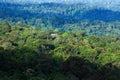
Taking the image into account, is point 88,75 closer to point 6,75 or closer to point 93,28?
point 6,75

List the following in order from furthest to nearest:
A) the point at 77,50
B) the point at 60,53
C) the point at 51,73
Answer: the point at 77,50 < the point at 60,53 < the point at 51,73

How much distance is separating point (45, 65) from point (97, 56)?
11693 mm

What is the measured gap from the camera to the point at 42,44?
3809 centimetres

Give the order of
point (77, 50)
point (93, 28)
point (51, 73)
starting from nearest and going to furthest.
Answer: point (51, 73) → point (77, 50) → point (93, 28)

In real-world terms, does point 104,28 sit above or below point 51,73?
below

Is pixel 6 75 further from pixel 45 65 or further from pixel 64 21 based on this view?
pixel 64 21

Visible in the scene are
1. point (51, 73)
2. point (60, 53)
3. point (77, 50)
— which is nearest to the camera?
point (51, 73)

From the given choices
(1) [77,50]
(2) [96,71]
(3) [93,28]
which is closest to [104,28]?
(3) [93,28]

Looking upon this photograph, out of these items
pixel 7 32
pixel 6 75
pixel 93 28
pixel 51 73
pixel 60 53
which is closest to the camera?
pixel 6 75

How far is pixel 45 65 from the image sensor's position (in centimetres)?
2461

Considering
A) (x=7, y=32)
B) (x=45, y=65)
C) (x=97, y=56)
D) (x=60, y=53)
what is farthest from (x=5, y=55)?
(x=7, y=32)

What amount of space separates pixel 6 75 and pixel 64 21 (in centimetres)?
7465

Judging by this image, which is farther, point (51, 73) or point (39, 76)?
point (51, 73)

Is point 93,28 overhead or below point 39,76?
below
